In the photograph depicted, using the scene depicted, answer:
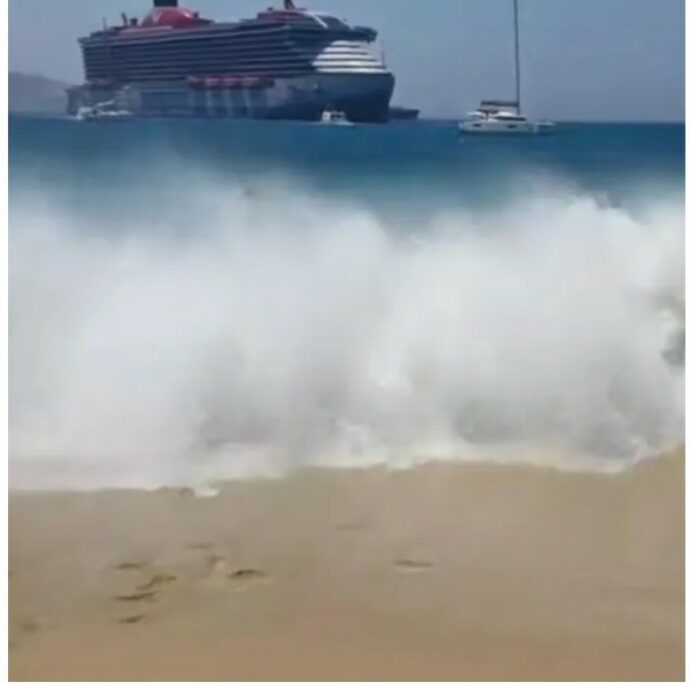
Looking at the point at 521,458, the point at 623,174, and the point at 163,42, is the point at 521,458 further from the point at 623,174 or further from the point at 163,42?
the point at 163,42

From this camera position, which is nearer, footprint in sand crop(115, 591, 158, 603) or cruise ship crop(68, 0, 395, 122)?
footprint in sand crop(115, 591, 158, 603)

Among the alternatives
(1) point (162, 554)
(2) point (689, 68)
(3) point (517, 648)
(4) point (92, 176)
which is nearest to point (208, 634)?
(1) point (162, 554)

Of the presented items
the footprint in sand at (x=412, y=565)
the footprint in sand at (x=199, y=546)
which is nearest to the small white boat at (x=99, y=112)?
the footprint in sand at (x=199, y=546)

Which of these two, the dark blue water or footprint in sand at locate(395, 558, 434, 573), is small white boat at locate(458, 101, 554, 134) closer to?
the dark blue water

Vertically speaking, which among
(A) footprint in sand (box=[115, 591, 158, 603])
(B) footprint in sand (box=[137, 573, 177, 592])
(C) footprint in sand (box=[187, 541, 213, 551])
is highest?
(C) footprint in sand (box=[187, 541, 213, 551])

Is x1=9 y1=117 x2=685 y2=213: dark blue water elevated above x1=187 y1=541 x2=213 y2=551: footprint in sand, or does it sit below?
above

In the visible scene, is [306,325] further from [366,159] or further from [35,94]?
[35,94]

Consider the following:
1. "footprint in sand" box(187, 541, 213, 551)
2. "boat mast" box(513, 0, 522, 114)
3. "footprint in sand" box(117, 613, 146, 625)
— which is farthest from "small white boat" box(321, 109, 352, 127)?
"footprint in sand" box(117, 613, 146, 625)

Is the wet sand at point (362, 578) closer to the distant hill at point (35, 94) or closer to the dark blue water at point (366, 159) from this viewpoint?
the dark blue water at point (366, 159)
